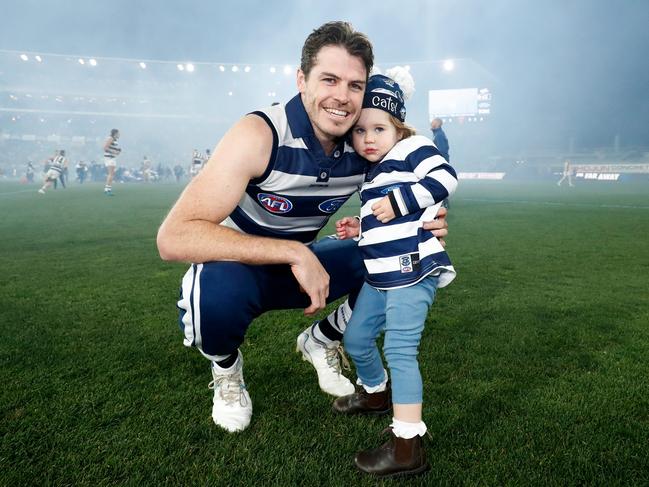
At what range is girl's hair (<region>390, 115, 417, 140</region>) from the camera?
2.03m

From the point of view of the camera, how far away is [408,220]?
1892 millimetres

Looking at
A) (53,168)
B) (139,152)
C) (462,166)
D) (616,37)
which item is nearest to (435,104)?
(462,166)

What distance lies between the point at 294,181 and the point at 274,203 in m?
0.15

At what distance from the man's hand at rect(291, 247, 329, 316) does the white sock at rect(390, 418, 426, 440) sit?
563 mm

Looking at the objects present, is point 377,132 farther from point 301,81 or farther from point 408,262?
point 408,262

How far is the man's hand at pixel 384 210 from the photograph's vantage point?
1.84m

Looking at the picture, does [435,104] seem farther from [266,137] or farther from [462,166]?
[266,137]

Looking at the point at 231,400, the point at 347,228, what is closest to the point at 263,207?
the point at 347,228

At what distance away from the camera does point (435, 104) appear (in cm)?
4622

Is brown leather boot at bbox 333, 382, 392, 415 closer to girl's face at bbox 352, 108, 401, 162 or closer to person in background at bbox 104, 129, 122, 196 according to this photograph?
girl's face at bbox 352, 108, 401, 162

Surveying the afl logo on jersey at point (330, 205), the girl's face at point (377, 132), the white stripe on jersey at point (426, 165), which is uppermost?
the girl's face at point (377, 132)

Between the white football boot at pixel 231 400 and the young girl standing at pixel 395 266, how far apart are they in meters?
0.42

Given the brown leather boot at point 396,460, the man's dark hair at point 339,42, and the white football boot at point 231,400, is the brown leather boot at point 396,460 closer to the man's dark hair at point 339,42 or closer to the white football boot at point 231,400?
the white football boot at point 231,400

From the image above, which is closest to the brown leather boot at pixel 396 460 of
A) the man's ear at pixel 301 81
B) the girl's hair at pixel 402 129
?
the girl's hair at pixel 402 129
